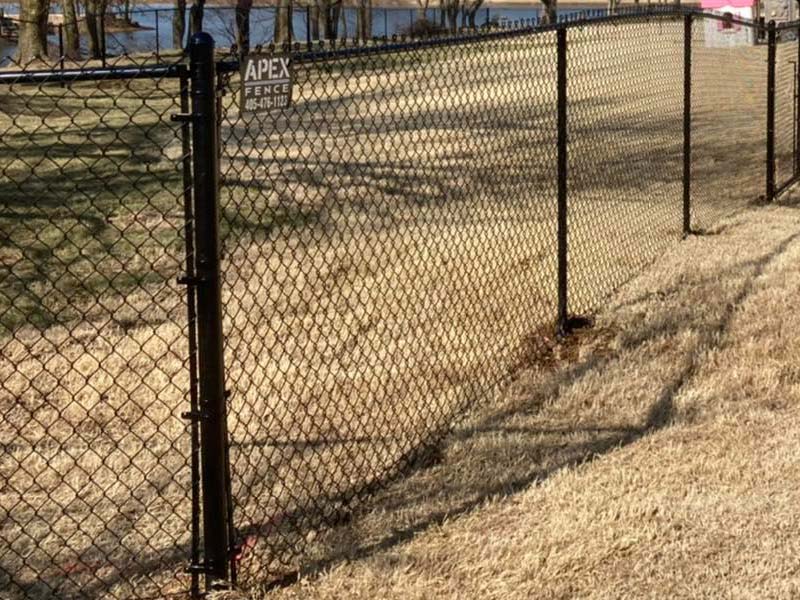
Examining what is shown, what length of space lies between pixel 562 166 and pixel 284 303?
207 centimetres

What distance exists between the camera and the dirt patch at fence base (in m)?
3.59

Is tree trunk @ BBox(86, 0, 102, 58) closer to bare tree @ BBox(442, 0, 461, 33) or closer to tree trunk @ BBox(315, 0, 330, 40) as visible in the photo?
tree trunk @ BBox(315, 0, 330, 40)

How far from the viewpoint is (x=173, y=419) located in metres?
5.21

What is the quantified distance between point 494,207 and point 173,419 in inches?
188

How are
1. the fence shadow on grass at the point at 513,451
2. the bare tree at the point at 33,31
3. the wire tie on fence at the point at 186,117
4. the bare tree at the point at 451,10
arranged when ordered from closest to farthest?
the wire tie on fence at the point at 186,117 < the fence shadow on grass at the point at 513,451 < the bare tree at the point at 33,31 < the bare tree at the point at 451,10

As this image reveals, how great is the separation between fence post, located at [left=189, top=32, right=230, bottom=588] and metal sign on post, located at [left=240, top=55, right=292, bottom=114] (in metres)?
0.16

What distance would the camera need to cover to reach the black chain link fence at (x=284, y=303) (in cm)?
377

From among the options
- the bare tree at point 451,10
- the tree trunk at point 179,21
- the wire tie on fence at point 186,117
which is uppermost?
the bare tree at point 451,10

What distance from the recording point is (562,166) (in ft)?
19.8

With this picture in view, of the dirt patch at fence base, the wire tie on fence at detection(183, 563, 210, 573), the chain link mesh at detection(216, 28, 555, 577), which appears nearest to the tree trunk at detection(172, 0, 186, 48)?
the chain link mesh at detection(216, 28, 555, 577)

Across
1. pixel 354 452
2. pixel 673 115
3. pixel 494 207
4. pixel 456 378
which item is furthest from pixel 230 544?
pixel 673 115

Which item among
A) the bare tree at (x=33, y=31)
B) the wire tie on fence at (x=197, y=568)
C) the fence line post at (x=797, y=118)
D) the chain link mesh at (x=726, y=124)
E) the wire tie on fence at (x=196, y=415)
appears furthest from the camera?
the bare tree at (x=33, y=31)

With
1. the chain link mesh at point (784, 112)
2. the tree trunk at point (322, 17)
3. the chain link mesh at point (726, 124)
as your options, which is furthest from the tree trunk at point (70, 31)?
the chain link mesh at point (784, 112)

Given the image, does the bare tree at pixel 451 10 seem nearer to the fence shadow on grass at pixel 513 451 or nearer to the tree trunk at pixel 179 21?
the tree trunk at pixel 179 21
